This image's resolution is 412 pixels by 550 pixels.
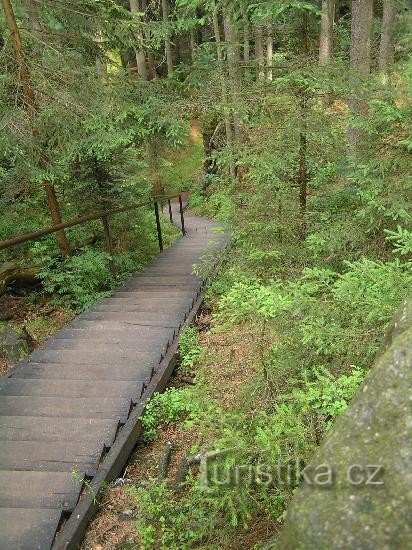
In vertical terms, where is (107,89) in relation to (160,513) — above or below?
above

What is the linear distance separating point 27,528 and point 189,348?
289 centimetres

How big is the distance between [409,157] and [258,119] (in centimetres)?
186

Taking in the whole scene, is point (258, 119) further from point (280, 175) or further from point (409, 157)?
point (409, 157)

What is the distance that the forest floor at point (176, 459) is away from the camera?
2.92 metres

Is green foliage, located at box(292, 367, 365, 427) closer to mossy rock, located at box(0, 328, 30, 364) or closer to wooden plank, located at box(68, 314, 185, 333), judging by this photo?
wooden plank, located at box(68, 314, 185, 333)

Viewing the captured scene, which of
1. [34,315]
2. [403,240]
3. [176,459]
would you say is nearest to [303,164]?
[403,240]

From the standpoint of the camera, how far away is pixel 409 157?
4.70 meters

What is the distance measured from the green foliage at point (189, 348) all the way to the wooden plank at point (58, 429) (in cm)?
135

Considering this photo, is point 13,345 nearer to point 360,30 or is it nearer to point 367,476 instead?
point 367,476

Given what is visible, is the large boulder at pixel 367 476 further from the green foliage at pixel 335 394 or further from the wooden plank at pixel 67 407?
the wooden plank at pixel 67 407

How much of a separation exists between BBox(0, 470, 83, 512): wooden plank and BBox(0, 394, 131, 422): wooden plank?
0.80 m

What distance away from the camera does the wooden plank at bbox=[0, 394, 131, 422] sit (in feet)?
13.5

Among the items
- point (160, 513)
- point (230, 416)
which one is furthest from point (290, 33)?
point (160, 513)

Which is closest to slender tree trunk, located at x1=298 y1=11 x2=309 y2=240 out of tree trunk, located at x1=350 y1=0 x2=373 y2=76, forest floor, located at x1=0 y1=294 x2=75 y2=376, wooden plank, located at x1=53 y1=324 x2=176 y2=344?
tree trunk, located at x1=350 y1=0 x2=373 y2=76
